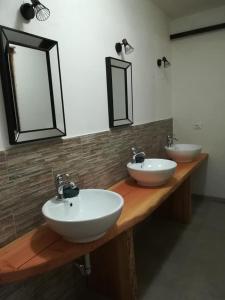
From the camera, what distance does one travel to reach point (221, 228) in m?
2.64

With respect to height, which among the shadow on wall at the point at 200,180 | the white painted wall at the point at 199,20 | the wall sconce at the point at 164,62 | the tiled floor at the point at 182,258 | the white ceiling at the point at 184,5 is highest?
the white ceiling at the point at 184,5

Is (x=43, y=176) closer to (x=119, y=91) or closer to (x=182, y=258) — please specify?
(x=119, y=91)

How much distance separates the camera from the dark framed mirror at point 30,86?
1.20 meters

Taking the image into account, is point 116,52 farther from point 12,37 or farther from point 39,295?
point 39,295

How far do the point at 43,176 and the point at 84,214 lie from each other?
1.12 ft

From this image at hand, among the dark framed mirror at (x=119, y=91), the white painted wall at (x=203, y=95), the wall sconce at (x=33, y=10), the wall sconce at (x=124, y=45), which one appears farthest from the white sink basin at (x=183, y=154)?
the wall sconce at (x=33, y=10)

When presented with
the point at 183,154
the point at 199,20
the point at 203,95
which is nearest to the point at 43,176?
the point at 183,154

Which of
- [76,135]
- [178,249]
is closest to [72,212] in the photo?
[76,135]

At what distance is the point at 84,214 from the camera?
4.69 ft

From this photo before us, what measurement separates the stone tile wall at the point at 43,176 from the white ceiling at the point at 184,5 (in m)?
1.73

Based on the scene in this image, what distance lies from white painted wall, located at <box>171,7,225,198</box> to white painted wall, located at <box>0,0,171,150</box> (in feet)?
2.34

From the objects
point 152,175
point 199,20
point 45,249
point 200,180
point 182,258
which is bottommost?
point 182,258

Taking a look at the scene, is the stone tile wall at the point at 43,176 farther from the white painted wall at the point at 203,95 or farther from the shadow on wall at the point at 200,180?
the shadow on wall at the point at 200,180

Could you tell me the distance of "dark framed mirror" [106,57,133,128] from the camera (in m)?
1.98
